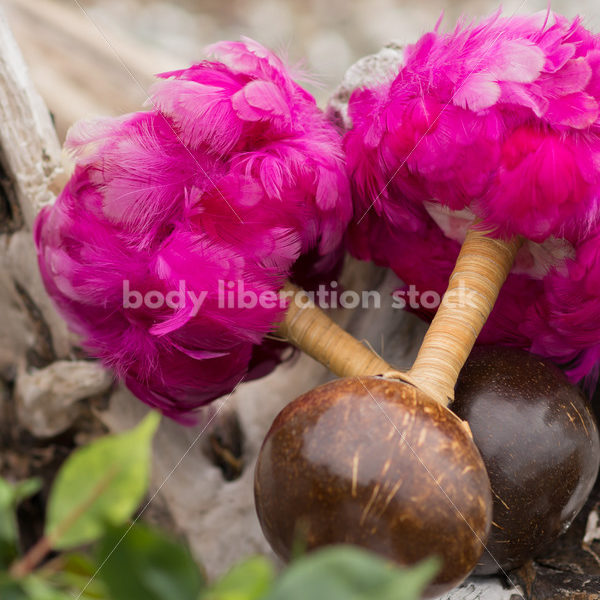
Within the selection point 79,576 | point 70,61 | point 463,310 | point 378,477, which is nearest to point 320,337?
point 463,310

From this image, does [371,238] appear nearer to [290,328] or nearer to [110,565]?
Answer: [290,328]

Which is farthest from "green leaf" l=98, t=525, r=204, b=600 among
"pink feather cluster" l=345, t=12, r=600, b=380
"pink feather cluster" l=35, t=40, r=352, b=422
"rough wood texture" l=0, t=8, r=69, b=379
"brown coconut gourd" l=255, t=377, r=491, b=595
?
"rough wood texture" l=0, t=8, r=69, b=379

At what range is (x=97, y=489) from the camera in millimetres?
277

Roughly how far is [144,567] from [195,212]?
1.47 ft

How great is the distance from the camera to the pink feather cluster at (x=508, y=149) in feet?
2.09

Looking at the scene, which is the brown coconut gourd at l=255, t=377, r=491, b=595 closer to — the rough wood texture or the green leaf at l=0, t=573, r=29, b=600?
the green leaf at l=0, t=573, r=29, b=600

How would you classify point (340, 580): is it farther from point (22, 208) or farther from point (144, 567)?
point (22, 208)

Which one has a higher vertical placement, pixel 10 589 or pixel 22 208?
pixel 10 589

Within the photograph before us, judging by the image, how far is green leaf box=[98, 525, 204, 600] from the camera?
27 centimetres

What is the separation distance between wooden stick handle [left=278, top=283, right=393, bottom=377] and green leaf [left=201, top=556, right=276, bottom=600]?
0.48 metres

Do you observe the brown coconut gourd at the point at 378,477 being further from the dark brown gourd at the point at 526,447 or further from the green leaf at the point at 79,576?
the green leaf at the point at 79,576

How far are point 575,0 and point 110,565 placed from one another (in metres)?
1.50

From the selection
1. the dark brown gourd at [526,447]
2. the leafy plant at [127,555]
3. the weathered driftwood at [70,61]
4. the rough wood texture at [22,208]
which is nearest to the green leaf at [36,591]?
the leafy plant at [127,555]

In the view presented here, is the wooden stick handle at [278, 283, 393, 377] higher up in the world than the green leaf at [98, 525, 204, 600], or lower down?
lower down
